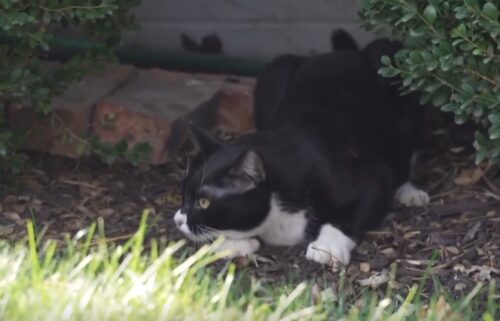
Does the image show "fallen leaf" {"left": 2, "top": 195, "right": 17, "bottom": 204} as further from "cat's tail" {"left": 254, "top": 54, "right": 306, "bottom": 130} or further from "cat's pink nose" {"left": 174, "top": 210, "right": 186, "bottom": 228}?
"cat's tail" {"left": 254, "top": 54, "right": 306, "bottom": 130}

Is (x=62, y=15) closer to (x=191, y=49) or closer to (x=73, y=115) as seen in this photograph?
(x=73, y=115)

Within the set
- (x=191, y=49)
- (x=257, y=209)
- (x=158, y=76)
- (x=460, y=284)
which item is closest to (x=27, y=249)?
(x=257, y=209)

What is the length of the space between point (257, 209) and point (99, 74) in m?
1.48

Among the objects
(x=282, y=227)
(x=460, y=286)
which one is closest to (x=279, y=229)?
(x=282, y=227)

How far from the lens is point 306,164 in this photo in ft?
13.5

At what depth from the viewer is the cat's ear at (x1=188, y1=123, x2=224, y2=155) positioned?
4074 mm

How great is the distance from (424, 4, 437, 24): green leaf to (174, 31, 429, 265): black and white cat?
2.33 ft

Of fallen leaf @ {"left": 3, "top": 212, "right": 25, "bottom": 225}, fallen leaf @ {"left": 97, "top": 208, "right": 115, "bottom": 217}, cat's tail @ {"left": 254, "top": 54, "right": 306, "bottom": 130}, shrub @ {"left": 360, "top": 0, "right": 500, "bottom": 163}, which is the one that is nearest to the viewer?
shrub @ {"left": 360, "top": 0, "right": 500, "bottom": 163}

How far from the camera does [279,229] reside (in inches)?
161

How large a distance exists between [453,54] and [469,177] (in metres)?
1.03

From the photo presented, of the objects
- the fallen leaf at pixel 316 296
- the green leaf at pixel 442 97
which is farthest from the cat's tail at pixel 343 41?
the fallen leaf at pixel 316 296

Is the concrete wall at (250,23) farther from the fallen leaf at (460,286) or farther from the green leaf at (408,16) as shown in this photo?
the fallen leaf at (460,286)

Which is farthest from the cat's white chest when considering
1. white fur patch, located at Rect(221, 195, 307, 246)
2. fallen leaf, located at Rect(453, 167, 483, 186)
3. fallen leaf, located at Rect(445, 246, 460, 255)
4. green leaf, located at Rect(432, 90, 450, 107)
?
fallen leaf, located at Rect(453, 167, 483, 186)

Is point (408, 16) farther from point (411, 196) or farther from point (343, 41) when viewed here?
point (343, 41)
